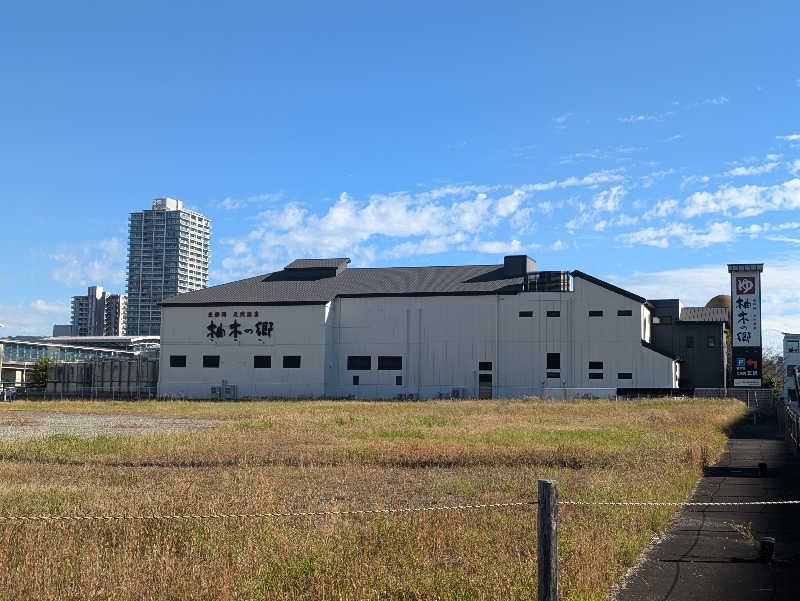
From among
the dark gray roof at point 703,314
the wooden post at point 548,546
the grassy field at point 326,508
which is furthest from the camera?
the dark gray roof at point 703,314

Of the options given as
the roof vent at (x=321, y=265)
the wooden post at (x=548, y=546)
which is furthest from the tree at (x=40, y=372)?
the wooden post at (x=548, y=546)

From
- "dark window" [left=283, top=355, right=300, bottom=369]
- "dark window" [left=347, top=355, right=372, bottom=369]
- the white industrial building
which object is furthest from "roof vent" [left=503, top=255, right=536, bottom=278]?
"dark window" [left=283, top=355, right=300, bottom=369]

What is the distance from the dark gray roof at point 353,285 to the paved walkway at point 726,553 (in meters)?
47.0

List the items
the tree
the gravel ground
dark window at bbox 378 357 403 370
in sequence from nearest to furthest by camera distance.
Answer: the gravel ground
dark window at bbox 378 357 403 370
the tree

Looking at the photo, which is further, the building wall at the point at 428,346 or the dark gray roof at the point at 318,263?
the dark gray roof at the point at 318,263

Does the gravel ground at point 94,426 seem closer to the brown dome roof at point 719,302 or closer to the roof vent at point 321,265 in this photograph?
the roof vent at point 321,265

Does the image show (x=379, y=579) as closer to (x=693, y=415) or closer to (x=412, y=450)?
(x=412, y=450)

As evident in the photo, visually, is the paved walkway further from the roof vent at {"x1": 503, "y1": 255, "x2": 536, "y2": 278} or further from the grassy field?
the roof vent at {"x1": 503, "y1": 255, "x2": 536, "y2": 278}

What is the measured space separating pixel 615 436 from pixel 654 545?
48.4ft

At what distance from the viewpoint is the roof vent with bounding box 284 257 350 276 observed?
69.1 meters

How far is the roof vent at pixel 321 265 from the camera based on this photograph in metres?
69.1

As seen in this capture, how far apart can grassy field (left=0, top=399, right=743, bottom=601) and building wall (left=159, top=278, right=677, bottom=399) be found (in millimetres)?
35495

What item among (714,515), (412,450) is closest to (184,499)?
(714,515)

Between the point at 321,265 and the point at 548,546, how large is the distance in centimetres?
6404
